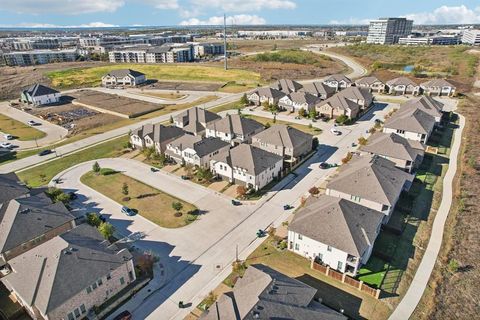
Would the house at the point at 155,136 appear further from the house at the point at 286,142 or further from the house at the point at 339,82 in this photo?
the house at the point at 339,82

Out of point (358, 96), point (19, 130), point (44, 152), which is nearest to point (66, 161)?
point (44, 152)

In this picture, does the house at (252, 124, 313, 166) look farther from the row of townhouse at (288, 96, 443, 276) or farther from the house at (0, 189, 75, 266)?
the house at (0, 189, 75, 266)

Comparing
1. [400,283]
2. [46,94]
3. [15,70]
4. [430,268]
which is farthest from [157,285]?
[15,70]

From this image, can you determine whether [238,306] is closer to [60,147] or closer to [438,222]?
[438,222]

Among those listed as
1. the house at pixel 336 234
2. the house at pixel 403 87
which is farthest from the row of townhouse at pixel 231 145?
the house at pixel 403 87

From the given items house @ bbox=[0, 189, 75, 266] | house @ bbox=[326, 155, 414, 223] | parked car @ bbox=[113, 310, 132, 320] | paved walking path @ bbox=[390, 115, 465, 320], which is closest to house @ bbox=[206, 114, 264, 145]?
house @ bbox=[326, 155, 414, 223]

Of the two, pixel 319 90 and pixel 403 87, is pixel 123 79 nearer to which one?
pixel 319 90

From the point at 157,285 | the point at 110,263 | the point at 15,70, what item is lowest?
the point at 157,285
